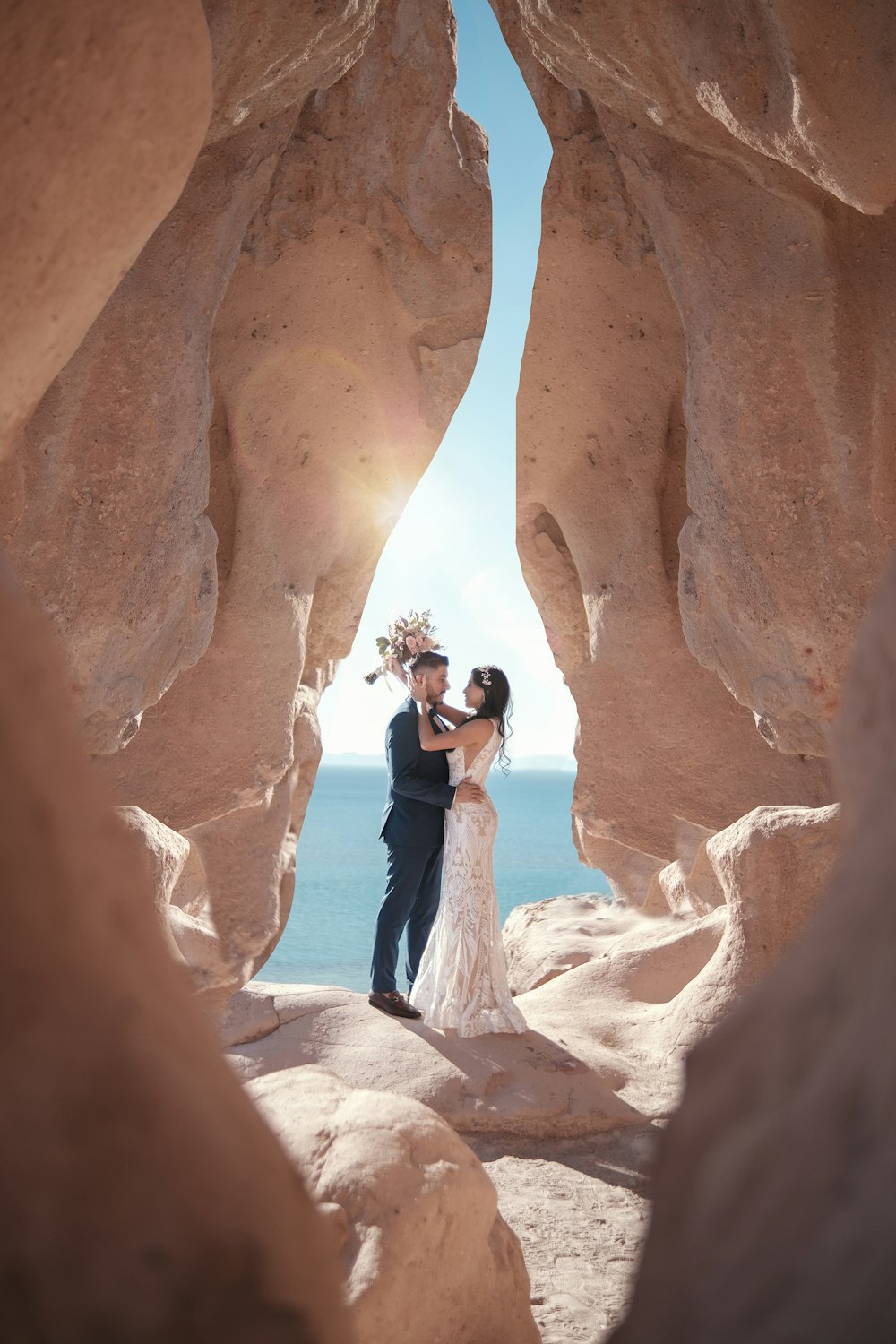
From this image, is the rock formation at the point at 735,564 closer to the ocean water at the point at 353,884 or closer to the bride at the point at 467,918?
the bride at the point at 467,918

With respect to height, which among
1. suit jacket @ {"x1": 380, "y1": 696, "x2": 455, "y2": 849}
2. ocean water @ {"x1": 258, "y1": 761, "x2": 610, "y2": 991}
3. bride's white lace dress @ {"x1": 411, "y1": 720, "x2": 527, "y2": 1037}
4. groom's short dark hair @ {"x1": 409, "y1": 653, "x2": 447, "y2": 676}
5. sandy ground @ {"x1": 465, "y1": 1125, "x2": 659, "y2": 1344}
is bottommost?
ocean water @ {"x1": 258, "y1": 761, "x2": 610, "y2": 991}

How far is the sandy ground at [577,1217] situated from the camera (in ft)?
7.87

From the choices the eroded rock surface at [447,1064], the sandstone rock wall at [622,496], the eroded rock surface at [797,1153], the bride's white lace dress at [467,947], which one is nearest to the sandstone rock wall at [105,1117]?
the eroded rock surface at [797,1153]

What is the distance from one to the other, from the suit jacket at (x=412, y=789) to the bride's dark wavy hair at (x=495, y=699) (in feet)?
0.99

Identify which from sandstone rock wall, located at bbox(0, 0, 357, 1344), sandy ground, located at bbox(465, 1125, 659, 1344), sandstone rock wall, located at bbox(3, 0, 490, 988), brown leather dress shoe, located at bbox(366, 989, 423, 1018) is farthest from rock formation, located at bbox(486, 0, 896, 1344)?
sandy ground, located at bbox(465, 1125, 659, 1344)

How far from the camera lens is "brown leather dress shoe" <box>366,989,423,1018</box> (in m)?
4.29

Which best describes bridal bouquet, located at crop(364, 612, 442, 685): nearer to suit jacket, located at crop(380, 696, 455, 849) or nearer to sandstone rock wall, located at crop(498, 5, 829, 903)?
suit jacket, located at crop(380, 696, 455, 849)

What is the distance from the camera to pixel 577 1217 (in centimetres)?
300

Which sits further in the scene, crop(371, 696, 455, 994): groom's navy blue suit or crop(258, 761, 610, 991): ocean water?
crop(258, 761, 610, 991): ocean water

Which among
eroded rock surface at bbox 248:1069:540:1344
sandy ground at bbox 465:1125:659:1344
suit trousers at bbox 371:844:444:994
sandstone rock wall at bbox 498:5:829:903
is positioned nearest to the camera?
eroded rock surface at bbox 248:1069:540:1344

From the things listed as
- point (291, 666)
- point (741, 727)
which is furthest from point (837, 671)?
point (291, 666)

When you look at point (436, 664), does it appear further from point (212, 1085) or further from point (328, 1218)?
point (212, 1085)

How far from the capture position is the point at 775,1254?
1.89 ft

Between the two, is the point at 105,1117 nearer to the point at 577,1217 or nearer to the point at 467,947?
the point at 577,1217
